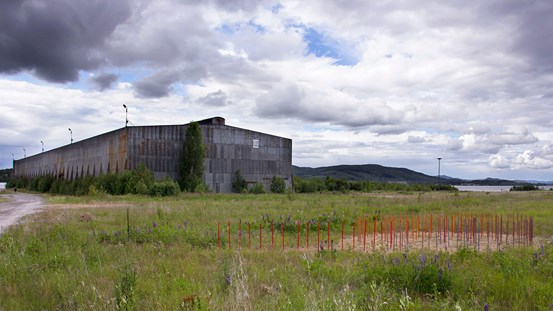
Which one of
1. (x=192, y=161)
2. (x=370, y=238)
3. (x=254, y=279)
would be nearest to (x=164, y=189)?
(x=192, y=161)

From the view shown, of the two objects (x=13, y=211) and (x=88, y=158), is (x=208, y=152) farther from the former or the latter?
(x=13, y=211)

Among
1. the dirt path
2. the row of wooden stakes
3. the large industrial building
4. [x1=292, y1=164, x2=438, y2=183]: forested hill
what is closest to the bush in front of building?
the large industrial building

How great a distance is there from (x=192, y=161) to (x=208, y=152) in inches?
107

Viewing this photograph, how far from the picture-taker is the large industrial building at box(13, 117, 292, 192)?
41244 millimetres

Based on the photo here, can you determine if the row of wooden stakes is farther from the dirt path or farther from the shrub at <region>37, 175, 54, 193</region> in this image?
the shrub at <region>37, 175, 54, 193</region>

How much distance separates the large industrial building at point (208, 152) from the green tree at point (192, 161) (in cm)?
121

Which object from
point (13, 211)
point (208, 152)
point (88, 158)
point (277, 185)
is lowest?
point (13, 211)

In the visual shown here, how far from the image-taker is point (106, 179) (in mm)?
41156

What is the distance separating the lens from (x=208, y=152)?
44.0 metres

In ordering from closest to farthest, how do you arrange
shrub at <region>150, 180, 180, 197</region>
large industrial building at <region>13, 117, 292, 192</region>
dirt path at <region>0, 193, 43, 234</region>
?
1. dirt path at <region>0, 193, 43, 234</region>
2. shrub at <region>150, 180, 180, 197</region>
3. large industrial building at <region>13, 117, 292, 192</region>

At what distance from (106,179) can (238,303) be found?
39.3 metres

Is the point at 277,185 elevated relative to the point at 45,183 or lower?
elevated

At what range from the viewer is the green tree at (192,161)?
136 feet

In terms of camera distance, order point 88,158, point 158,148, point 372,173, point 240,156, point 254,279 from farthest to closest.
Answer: point 372,173 < point 88,158 < point 240,156 < point 158,148 < point 254,279
